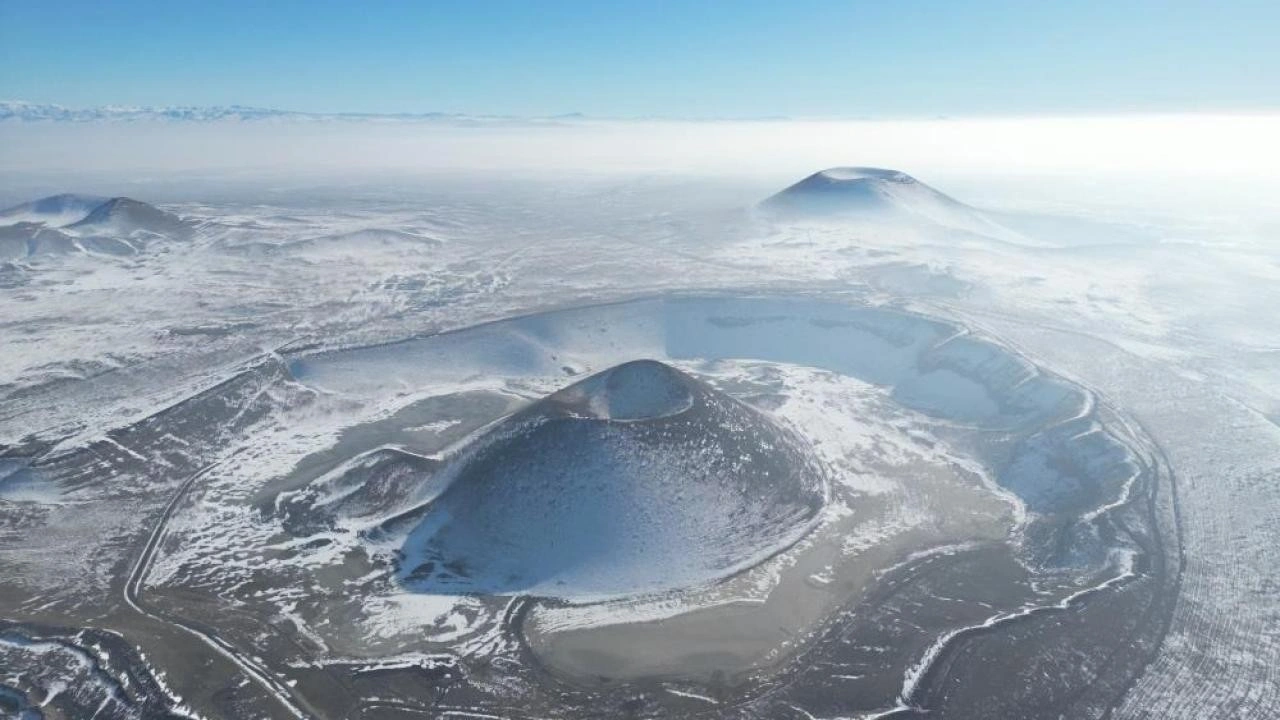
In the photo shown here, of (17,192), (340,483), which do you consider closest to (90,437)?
(340,483)

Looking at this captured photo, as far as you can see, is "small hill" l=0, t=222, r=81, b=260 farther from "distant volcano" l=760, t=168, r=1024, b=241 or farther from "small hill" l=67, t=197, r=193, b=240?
"distant volcano" l=760, t=168, r=1024, b=241

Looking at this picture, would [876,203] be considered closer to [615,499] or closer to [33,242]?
[615,499]

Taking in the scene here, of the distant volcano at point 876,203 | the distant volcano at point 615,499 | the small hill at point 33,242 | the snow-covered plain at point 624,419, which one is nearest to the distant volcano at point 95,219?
the small hill at point 33,242

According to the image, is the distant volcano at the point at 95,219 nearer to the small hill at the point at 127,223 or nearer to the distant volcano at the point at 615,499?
the small hill at the point at 127,223

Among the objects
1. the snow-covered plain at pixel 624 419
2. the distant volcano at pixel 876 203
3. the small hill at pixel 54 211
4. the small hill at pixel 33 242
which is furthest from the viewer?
the distant volcano at pixel 876 203

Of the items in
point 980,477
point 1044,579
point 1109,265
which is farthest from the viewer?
point 1109,265

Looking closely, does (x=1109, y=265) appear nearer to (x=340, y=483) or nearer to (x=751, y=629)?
(x=751, y=629)

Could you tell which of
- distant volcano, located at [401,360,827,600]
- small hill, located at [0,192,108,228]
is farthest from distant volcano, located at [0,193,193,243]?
distant volcano, located at [401,360,827,600]
